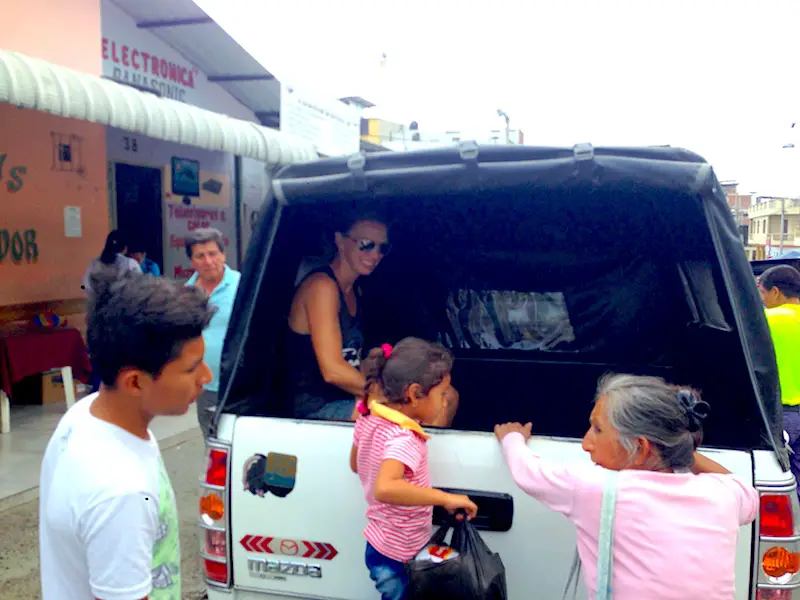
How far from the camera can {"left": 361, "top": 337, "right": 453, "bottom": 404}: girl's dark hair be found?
225cm

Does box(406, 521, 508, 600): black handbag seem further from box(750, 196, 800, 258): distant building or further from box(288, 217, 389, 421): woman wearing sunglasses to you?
box(750, 196, 800, 258): distant building

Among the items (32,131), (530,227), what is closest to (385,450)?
(530,227)

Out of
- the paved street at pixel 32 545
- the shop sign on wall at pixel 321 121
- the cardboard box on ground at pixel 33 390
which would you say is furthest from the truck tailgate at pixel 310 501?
the shop sign on wall at pixel 321 121

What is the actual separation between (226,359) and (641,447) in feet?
4.75

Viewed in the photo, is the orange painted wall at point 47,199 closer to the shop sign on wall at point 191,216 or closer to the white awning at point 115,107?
the white awning at point 115,107

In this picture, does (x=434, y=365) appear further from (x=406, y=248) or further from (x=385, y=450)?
(x=406, y=248)

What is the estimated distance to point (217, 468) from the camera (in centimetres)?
239

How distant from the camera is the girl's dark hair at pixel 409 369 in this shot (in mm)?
2250

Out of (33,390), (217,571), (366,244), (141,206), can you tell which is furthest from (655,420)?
(141,206)

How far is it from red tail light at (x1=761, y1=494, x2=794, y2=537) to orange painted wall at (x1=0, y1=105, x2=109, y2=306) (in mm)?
7667

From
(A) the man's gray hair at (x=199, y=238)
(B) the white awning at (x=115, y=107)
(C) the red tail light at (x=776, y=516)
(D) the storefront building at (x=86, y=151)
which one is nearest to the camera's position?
(C) the red tail light at (x=776, y=516)

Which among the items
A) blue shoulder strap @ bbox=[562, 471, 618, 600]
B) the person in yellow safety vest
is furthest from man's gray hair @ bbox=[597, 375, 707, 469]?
the person in yellow safety vest

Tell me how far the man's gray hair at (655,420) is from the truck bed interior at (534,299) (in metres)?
0.81

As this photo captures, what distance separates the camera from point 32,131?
313 inches
